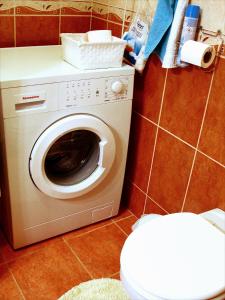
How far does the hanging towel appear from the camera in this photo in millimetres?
1407

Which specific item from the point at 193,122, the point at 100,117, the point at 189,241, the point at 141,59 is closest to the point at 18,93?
the point at 100,117

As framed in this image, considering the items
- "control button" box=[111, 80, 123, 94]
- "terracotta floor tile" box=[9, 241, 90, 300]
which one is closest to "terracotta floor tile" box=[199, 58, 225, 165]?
"control button" box=[111, 80, 123, 94]

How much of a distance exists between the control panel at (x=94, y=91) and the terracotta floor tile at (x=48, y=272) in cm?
77

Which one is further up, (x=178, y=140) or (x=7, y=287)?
(x=178, y=140)

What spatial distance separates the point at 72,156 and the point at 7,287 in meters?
0.69

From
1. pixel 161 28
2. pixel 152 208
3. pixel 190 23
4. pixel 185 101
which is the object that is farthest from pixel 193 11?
pixel 152 208

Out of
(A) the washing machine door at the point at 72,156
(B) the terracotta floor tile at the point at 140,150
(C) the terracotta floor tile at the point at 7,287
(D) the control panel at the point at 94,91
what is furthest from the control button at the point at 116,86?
(C) the terracotta floor tile at the point at 7,287

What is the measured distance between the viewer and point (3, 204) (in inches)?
68.6

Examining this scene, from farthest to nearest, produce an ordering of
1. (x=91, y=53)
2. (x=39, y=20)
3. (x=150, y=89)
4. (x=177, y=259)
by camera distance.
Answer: (x=39, y=20), (x=150, y=89), (x=91, y=53), (x=177, y=259)

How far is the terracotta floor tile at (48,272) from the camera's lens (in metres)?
1.57

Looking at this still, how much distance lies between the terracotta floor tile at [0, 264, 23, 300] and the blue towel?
3.94 ft

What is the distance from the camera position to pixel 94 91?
157cm

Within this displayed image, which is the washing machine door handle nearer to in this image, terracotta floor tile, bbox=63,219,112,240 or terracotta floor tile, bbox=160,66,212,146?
terracotta floor tile, bbox=160,66,212,146

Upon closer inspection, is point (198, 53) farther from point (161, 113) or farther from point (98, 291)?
point (98, 291)
